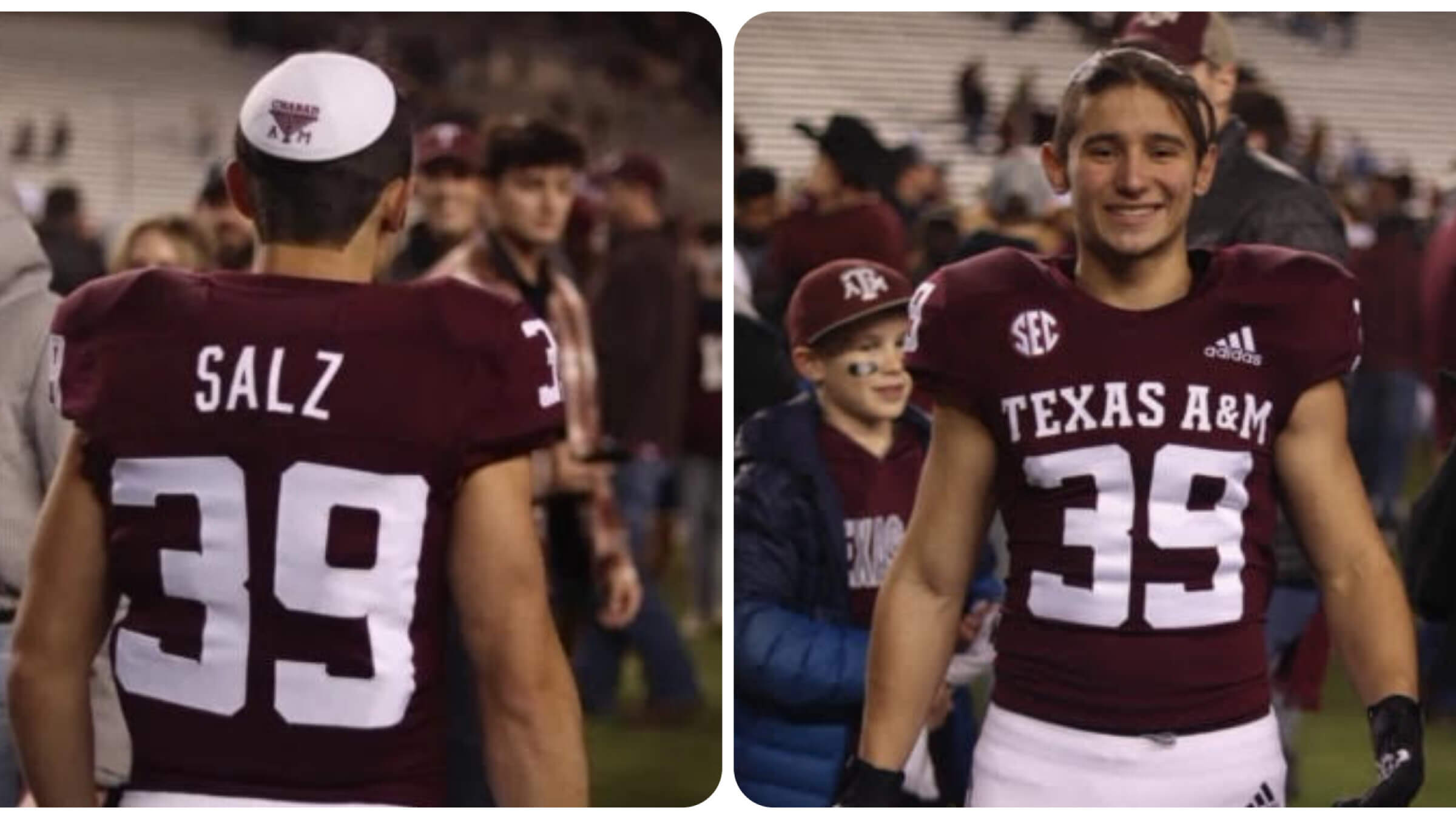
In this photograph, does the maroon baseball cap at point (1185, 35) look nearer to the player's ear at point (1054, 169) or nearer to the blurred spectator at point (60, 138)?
the player's ear at point (1054, 169)

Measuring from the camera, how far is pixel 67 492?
190 centimetres

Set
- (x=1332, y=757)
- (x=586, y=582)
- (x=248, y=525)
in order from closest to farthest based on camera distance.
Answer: (x=248, y=525), (x=1332, y=757), (x=586, y=582)

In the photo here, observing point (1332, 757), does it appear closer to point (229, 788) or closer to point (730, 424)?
point (730, 424)

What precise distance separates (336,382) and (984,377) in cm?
68

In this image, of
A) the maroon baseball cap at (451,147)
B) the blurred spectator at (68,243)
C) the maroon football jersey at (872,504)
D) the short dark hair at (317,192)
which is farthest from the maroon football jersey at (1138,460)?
the maroon baseball cap at (451,147)

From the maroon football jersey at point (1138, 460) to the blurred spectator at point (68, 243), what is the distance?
1.05 m

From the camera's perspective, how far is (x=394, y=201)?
77.1 inches

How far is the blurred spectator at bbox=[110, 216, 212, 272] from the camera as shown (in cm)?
278

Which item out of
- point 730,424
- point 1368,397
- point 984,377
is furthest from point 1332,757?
point 730,424

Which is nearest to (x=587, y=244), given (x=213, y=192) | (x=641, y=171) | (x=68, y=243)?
(x=641, y=171)

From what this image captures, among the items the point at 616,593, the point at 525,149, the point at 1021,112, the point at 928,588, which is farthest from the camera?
the point at 525,149

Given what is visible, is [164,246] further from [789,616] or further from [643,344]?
[643,344]

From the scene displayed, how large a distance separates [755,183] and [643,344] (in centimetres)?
113

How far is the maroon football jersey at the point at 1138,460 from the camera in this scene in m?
2.15
